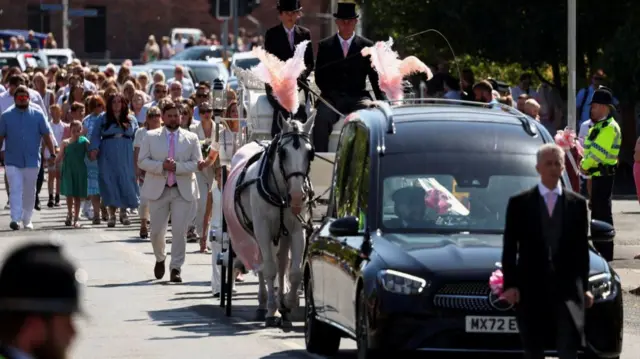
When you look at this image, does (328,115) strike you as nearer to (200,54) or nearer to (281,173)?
(281,173)

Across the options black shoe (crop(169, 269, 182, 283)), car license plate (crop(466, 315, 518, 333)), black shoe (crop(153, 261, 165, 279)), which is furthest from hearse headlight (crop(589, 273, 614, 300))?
black shoe (crop(153, 261, 165, 279))

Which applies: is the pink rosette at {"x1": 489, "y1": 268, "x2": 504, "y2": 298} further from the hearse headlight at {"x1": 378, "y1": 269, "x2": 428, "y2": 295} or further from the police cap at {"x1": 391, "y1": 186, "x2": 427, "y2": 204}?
the police cap at {"x1": 391, "y1": 186, "x2": 427, "y2": 204}

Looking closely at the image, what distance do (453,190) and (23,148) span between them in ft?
47.4

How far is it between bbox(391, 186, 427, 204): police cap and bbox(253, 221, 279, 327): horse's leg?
10.4 feet

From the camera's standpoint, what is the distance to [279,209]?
14.6m

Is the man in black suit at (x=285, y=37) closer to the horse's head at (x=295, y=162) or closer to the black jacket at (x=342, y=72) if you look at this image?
the black jacket at (x=342, y=72)

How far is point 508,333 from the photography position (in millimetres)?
10391

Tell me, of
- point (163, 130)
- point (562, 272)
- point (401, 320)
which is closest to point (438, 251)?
point (401, 320)

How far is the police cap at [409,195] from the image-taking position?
1157 centimetres

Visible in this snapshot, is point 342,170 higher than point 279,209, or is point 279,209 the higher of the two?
point 342,170

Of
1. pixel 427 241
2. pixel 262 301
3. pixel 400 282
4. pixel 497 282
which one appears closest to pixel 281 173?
pixel 262 301

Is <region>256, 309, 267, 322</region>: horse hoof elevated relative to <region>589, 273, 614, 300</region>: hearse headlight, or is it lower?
lower

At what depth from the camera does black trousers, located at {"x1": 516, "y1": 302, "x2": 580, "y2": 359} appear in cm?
912

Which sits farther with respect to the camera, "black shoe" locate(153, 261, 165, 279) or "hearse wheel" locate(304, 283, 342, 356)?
"black shoe" locate(153, 261, 165, 279)
